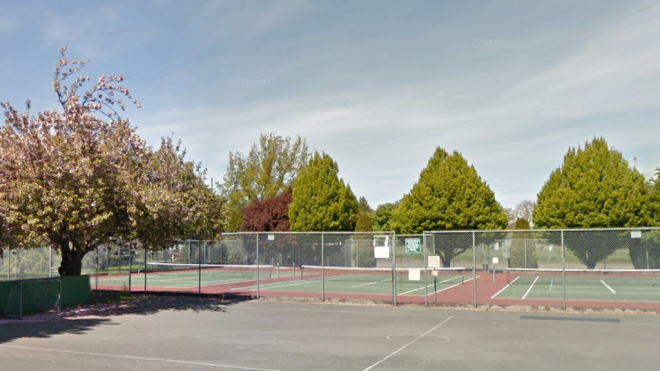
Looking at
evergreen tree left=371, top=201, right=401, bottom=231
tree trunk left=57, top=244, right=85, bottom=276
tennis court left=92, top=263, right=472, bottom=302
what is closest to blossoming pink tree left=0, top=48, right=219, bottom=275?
tree trunk left=57, top=244, right=85, bottom=276

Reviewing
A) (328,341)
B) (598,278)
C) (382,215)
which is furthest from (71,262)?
(382,215)

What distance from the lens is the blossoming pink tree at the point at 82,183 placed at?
17516mm

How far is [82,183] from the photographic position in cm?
1780

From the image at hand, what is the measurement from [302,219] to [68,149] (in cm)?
3109

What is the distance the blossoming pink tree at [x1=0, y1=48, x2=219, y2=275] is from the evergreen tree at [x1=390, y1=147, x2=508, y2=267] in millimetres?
23746

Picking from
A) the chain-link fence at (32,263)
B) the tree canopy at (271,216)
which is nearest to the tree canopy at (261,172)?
the tree canopy at (271,216)

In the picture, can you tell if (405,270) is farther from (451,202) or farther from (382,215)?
(382,215)

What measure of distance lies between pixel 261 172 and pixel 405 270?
31.2m

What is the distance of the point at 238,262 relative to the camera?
30109 millimetres

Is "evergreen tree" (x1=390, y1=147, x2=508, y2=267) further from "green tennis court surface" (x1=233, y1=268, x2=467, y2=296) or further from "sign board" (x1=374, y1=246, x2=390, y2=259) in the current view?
"sign board" (x1=374, y1=246, x2=390, y2=259)

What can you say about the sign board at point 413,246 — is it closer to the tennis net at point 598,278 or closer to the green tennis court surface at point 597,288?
the tennis net at point 598,278

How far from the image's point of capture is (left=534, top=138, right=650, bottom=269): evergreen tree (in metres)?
38.1

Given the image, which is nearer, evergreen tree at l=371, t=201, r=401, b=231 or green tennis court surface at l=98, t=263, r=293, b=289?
green tennis court surface at l=98, t=263, r=293, b=289

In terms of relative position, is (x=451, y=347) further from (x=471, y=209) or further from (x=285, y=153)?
(x=285, y=153)
